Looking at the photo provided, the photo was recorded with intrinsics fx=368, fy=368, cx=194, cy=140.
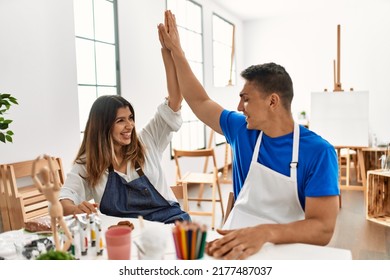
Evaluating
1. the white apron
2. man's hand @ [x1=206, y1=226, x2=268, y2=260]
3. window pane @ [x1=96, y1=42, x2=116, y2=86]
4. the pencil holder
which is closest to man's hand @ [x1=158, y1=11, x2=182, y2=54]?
the white apron

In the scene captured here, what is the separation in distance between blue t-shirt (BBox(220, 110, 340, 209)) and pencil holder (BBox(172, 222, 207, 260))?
636 millimetres

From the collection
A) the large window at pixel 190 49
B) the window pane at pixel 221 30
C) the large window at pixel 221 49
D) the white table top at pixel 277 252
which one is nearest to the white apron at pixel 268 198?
the white table top at pixel 277 252

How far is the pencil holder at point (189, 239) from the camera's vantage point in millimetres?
917

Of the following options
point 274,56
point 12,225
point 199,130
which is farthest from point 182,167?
point 274,56

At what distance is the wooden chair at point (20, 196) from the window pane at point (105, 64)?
1272mm

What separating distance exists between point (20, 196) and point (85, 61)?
1.49 meters

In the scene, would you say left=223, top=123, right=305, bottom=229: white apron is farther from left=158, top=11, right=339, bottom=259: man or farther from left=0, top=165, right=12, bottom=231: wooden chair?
left=0, top=165, right=12, bottom=231: wooden chair

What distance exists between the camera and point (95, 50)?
11.8 feet

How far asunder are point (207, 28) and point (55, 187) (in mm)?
5516

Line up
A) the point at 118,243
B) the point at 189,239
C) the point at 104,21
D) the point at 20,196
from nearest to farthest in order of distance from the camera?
the point at 189,239
the point at 118,243
the point at 20,196
the point at 104,21

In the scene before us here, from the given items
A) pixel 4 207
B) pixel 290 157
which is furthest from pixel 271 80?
pixel 4 207

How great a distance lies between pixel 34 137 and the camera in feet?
9.31

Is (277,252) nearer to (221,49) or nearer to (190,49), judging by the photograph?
(190,49)
